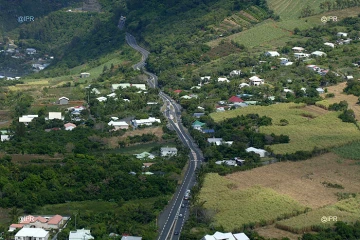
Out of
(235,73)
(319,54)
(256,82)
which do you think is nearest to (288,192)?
(256,82)

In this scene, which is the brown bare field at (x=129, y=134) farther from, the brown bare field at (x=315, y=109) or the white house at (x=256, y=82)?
the white house at (x=256, y=82)

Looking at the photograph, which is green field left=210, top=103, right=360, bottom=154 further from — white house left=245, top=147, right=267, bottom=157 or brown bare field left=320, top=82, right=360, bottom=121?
brown bare field left=320, top=82, right=360, bottom=121

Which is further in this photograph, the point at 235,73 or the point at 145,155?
the point at 235,73

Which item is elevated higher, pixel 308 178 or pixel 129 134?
pixel 308 178

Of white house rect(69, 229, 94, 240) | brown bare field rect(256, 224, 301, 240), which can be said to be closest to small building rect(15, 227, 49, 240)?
white house rect(69, 229, 94, 240)
